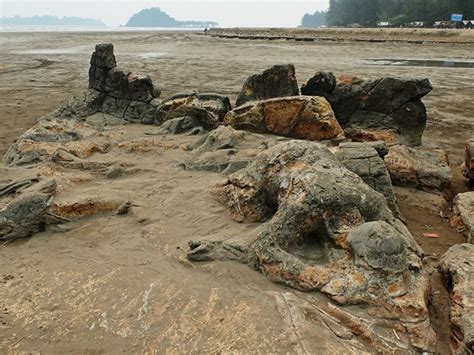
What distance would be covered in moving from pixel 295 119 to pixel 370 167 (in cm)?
207

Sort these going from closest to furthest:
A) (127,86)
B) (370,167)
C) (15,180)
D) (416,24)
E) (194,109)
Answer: (15,180), (370,167), (194,109), (127,86), (416,24)

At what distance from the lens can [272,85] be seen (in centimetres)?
888

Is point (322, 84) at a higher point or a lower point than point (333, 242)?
higher

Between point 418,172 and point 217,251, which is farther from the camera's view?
point 418,172

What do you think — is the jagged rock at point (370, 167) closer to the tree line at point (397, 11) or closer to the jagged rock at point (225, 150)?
the jagged rock at point (225, 150)

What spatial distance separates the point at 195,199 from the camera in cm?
502

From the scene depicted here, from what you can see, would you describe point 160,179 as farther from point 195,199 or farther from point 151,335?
point 151,335

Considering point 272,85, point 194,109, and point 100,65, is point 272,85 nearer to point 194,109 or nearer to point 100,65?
point 194,109

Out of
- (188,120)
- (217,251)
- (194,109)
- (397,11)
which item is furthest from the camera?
(397,11)

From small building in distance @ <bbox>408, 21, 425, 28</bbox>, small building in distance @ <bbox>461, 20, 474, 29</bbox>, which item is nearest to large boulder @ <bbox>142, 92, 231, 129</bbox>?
small building in distance @ <bbox>461, 20, 474, 29</bbox>

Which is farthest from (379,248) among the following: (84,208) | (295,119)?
(295,119)

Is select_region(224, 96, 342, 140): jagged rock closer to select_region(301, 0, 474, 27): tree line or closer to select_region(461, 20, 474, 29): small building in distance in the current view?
select_region(461, 20, 474, 29): small building in distance

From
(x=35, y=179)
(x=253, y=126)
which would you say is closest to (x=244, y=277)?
(x=35, y=179)

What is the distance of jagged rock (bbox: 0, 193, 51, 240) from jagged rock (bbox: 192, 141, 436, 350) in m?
1.93
